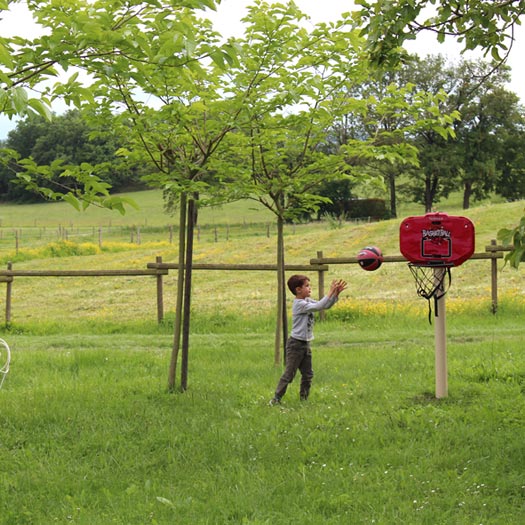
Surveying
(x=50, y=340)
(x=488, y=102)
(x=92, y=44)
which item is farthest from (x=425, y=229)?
(x=488, y=102)

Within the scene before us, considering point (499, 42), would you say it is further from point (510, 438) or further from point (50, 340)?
point (50, 340)

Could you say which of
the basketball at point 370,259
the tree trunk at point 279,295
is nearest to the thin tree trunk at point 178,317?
the tree trunk at point 279,295

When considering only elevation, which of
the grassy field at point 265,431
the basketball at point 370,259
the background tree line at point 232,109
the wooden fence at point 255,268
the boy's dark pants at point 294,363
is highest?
the background tree line at point 232,109

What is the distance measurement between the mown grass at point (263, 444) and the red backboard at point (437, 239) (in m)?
1.53

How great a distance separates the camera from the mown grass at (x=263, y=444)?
16.1 feet

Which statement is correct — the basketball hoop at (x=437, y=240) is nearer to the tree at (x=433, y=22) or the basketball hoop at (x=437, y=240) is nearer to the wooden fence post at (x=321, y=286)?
the tree at (x=433, y=22)

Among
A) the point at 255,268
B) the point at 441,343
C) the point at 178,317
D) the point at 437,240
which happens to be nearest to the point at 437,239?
the point at 437,240

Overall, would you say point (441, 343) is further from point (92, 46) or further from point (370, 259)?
point (92, 46)

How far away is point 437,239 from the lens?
6941 mm

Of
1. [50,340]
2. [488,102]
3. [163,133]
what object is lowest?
[50,340]

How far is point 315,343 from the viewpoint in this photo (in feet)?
43.0

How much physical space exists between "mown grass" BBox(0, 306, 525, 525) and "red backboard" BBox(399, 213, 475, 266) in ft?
5.02

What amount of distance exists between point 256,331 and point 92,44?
35.0 feet

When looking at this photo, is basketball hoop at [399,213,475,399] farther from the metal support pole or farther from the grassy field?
the grassy field
